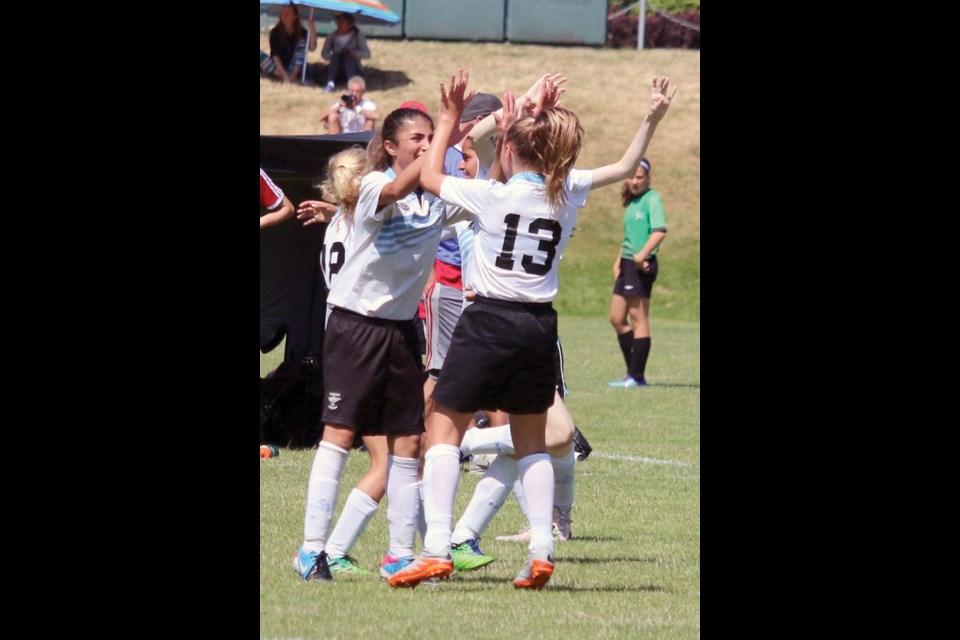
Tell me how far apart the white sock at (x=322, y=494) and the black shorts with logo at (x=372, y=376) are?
14cm

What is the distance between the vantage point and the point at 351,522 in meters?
6.39

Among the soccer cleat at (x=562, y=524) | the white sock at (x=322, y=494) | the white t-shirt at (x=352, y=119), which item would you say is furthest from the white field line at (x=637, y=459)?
the white t-shirt at (x=352, y=119)

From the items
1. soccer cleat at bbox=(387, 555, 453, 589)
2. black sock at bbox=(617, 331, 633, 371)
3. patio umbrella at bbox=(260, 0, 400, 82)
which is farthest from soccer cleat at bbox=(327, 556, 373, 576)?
patio umbrella at bbox=(260, 0, 400, 82)

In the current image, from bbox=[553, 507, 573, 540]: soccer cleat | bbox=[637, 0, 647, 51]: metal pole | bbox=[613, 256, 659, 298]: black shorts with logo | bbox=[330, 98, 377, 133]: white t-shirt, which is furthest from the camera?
bbox=[637, 0, 647, 51]: metal pole

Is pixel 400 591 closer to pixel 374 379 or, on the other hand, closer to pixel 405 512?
pixel 405 512

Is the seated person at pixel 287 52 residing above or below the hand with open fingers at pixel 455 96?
above

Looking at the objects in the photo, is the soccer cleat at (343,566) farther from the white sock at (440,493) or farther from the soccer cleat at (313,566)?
the white sock at (440,493)

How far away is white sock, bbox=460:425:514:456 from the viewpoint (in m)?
6.98

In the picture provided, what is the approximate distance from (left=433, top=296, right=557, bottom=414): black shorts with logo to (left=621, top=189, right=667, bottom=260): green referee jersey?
932 cm

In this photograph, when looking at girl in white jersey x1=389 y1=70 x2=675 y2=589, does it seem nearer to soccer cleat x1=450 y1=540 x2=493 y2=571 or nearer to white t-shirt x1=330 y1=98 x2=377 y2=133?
soccer cleat x1=450 y1=540 x2=493 y2=571

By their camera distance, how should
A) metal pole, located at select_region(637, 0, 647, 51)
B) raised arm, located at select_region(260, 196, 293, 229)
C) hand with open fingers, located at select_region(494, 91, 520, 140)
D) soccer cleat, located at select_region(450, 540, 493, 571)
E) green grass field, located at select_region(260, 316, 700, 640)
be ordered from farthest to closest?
metal pole, located at select_region(637, 0, 647, 51) → raised arm, located at select_region(260, 196, 293, 229) → soccer cleat, located at select_region(450, 540, 493, 571) → hand with open fingers, located at select_region(494, 91, 520, 140) → green grass field, located at select_region(260, 316, 700, 640)

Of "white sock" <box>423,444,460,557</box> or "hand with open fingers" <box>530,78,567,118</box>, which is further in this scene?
"hand with open fingers" <box>530,78,567,118</box>

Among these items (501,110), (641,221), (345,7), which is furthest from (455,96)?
(345,7)

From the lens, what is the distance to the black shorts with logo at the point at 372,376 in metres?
6.27
